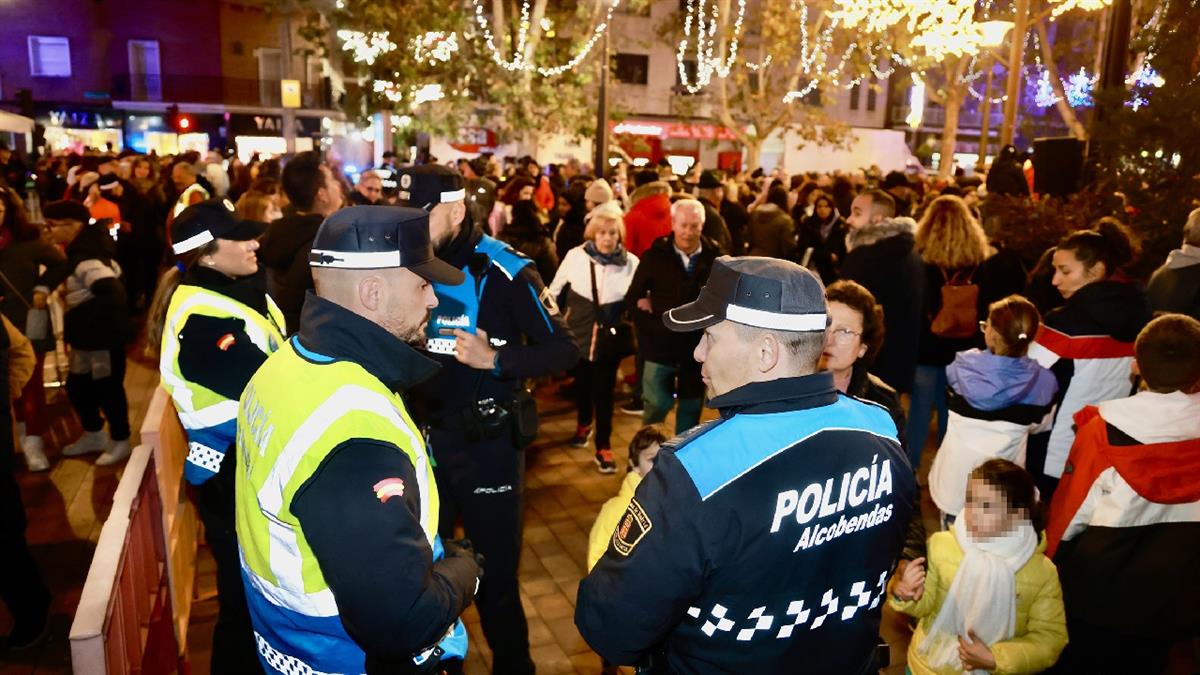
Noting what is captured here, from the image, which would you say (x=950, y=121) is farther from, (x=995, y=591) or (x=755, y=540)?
(x=755, y=540)

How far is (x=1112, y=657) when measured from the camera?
3775 millimetres

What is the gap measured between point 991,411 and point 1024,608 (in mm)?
1590

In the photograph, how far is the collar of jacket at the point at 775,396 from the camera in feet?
6.65

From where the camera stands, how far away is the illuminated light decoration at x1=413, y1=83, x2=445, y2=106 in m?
21.8

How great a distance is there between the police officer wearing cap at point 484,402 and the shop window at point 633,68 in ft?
114

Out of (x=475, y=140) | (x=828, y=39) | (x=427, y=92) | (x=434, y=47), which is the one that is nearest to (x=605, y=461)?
(x=434, y=47)

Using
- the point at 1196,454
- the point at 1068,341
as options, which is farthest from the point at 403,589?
the point at 1068,341

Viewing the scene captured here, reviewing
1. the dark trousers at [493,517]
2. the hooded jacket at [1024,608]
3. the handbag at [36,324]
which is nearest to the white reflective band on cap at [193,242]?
the dark trousers at [493,517]

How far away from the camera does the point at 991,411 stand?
4.67 metres

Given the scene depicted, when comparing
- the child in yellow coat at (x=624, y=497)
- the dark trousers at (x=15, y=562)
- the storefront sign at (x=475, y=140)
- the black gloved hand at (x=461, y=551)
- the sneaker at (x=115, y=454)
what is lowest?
the sneaker at (x=115, y=454)

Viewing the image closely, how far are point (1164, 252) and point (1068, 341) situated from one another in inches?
95.8

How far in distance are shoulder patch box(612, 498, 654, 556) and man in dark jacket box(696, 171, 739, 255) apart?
5.75m

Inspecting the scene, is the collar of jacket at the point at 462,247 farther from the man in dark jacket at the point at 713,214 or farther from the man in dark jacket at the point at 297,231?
the man in dark jacket at the point at 713,214

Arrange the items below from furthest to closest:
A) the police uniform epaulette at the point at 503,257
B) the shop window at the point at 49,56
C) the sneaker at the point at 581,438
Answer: the shop window at the point at 49,56 → the sneaker at the point at 581,438 → the police uniform epaulette at the point at 503,257
